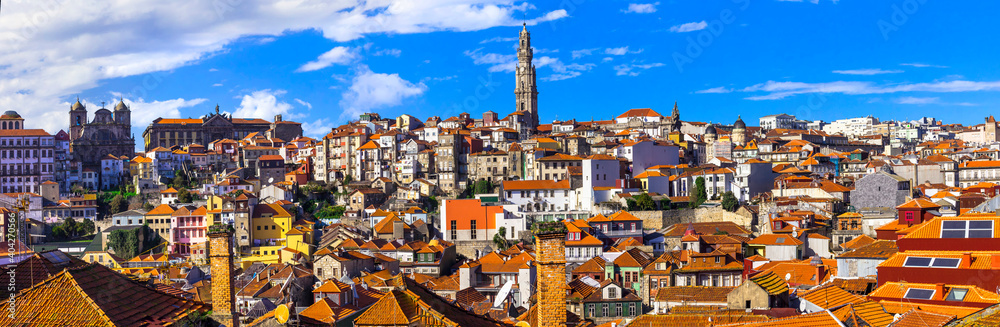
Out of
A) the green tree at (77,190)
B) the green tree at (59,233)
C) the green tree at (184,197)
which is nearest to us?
the green tree at (59,233)

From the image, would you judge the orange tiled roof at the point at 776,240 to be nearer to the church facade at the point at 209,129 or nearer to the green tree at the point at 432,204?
the green tree at the point at 432,204

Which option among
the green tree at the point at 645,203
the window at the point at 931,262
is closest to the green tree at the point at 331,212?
the green tree at the point at 645,203

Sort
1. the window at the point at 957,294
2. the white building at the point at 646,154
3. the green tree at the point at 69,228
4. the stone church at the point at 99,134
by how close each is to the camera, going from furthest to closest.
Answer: the stone church at the point at 99,134 → the white building at the point at 646,154 → the green tree at the point at 69,228 → the window at the point at 957,294

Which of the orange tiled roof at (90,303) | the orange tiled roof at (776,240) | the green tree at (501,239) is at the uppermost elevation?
the orange tiled roof at (90,303)

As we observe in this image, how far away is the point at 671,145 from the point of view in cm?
6525

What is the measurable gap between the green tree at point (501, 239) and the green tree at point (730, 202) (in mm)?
12083

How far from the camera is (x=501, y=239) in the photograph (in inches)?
1861

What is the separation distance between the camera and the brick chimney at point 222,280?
1188 cm

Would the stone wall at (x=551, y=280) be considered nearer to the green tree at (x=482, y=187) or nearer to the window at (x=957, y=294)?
the window at (x=957, y=294)

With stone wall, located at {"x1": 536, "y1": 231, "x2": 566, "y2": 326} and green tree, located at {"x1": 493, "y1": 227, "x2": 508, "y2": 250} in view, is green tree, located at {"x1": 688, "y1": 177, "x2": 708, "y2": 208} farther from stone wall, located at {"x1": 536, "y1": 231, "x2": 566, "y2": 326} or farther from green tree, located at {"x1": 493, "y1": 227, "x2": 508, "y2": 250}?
stone wall, located at {"x1": 536, "y1": 231, "x2": 566, "y2": 326}

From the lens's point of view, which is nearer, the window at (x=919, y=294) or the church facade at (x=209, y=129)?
the window at (x=919, y=294)

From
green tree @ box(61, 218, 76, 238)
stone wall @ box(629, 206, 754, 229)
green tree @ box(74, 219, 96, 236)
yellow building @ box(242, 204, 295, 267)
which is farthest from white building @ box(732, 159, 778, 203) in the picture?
green tree @ box(61, 218, 76, 238)

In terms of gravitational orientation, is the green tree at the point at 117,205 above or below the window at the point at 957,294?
above

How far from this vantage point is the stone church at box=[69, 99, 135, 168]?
80312mm
